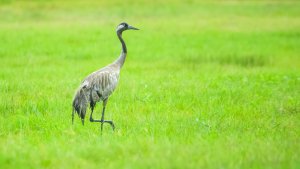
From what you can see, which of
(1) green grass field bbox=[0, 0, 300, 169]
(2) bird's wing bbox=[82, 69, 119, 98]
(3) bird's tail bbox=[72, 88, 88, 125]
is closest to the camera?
(1) green grass field bbox=[0, 0, 300, 169]

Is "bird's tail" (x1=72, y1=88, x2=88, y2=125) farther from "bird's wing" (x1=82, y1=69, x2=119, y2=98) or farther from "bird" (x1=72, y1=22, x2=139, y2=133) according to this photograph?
"bird's wing" (x1=82, y1=69, x2=119, y2=98)

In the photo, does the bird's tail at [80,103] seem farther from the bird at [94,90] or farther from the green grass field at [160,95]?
the green grass field at [160,95]

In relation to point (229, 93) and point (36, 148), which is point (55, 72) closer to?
point (229, 93)

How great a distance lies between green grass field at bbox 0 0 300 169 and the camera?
253 inches

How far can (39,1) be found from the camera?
38.8m

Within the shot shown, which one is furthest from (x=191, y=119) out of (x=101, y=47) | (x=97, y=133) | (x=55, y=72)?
(x=101, y=47)

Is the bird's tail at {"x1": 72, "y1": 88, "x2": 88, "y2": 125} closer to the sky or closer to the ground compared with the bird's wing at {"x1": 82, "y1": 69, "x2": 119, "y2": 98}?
closer to the ground

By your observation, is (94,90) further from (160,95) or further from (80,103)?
(160,95)

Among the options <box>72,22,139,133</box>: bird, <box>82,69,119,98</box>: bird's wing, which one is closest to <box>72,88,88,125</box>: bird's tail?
Result: <box>72,22,139,133</box>: bird

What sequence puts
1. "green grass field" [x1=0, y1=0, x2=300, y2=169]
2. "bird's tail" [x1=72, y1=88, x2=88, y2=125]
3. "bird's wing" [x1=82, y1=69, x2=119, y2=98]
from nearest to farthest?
1. "green grass field" [x1=0, y1=0, x2=300, y2=169]
2. "bird's tail" [x1=72, y1=88, x2=88, y2=125]
3. "bird's wing" [x1=82, y1=69, x2=119, y2=98]

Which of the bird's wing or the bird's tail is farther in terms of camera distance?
the bird's wing

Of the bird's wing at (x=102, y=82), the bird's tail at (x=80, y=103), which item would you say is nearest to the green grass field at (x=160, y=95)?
the bird's tail at (x=80, y=103)

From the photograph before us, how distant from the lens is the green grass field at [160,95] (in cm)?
644

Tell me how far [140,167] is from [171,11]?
28.2 m
